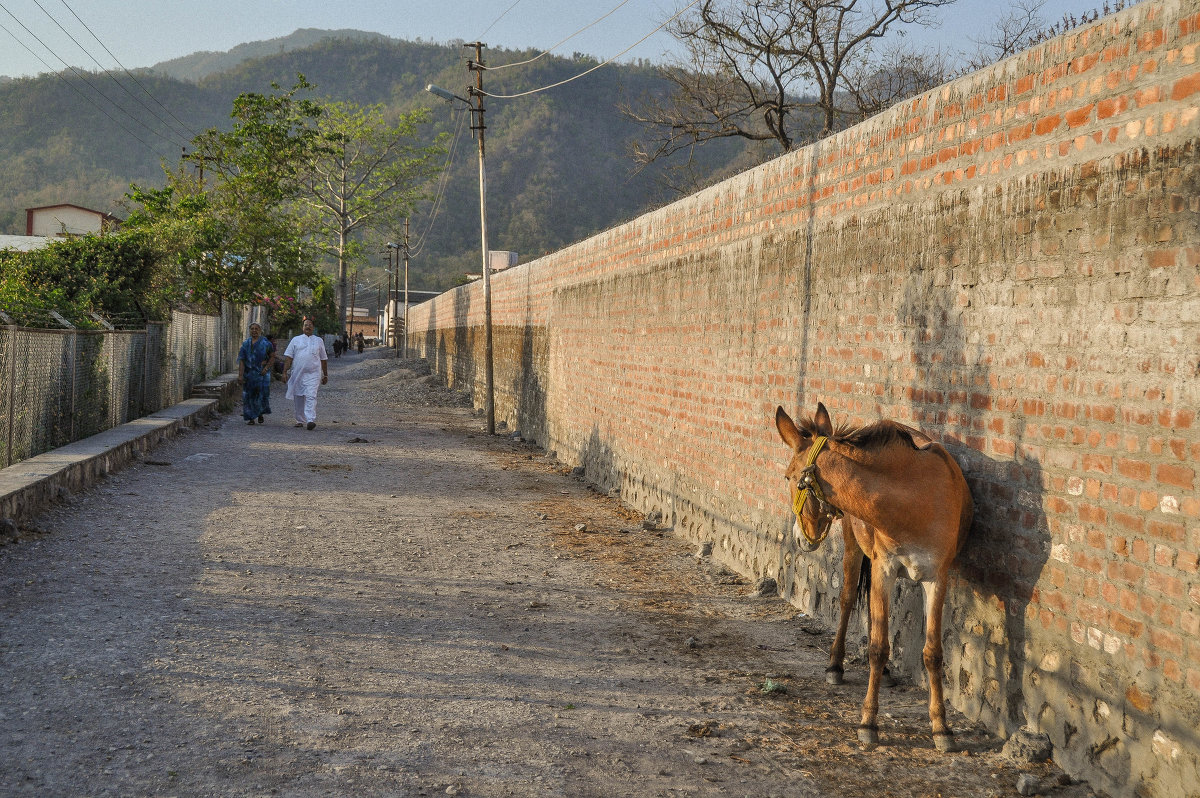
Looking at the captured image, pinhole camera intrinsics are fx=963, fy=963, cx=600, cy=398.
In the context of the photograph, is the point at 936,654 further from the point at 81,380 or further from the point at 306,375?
the point at 306,375

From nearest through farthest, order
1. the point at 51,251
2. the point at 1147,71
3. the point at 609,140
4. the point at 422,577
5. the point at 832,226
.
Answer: the point at 1147,71 < the point at 832,226 < the point at 422,577 < the point at 51,251 < the point at 609,140

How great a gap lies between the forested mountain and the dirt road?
244 feet

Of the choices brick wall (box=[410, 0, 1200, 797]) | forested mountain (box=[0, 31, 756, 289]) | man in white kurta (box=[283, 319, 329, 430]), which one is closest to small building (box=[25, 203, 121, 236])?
forested mountain (box=[0, 31, 756, 289])

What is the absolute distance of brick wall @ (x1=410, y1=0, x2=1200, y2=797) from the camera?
331cm

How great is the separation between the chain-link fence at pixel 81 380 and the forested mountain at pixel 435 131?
216 feet

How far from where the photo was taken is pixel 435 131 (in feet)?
365

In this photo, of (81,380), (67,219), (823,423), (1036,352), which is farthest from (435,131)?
(1036,352)

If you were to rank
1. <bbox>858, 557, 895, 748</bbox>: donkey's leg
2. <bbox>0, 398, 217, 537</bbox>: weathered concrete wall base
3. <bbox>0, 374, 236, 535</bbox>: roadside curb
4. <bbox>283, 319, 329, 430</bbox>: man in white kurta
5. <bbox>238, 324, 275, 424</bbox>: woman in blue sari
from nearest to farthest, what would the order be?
<bbox>858, 557, 895, 748</bbox>: donkey's leg
<bbox>0, 374, 236, 535</bbox>: roadside curb
<bbox>0, 398, 217, 537</bbox>: weathered concrete wall base
<bbox>283, 319, 329, 430</bbox>: man in white kurta
<bbox>238, 324, 275, 424</bbox>: woman in blue sari

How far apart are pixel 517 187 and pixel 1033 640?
96339 mm

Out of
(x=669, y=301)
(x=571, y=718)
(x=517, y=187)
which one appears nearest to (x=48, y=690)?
(x=571, y=718)

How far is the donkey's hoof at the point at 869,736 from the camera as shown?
412cm

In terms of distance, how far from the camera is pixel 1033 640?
3.96 metres

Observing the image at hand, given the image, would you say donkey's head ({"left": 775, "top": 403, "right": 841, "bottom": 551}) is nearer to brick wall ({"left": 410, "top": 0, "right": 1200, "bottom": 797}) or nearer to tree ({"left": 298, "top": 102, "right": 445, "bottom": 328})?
brick wall ({"left": 410, "top": 0, "right": 1200, "bottom": 797})

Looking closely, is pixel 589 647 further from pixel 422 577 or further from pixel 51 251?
pixel 51 251
